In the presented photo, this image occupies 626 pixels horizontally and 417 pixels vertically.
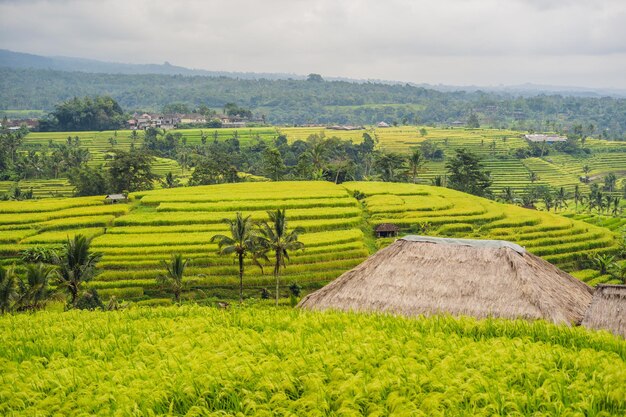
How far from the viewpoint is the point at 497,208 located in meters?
45.1

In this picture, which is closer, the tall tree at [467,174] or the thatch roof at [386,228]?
the thatch roof at [386,228]

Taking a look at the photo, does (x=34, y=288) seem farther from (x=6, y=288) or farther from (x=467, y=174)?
(x=467, y=174)

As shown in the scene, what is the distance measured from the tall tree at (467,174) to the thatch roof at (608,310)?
45274 mm

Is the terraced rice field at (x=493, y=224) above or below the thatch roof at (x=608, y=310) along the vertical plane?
below

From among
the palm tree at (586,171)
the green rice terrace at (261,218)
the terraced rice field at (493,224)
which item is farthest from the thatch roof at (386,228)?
the palm tree at (586,171)

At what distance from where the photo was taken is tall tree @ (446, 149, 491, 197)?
59.6 meters

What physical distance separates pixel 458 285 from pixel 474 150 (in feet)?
279

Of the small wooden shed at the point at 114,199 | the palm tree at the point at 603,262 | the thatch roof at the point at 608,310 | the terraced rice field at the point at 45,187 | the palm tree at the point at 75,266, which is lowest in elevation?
the terraced rice field at the point at 45,187

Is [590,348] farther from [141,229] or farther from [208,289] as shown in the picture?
[141,229]

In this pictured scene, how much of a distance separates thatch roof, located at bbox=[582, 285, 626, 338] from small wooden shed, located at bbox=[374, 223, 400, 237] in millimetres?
23054

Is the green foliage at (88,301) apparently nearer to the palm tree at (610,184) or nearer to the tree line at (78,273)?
the tree line at (78,273)

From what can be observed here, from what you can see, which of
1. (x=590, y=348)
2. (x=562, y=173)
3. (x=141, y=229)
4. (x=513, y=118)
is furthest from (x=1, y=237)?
(x=513, y=118)

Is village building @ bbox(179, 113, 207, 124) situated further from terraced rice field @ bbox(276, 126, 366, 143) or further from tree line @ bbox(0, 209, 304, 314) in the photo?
tree line @ bbox(0, 209, 304, 314)

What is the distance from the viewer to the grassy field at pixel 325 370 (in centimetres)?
787
